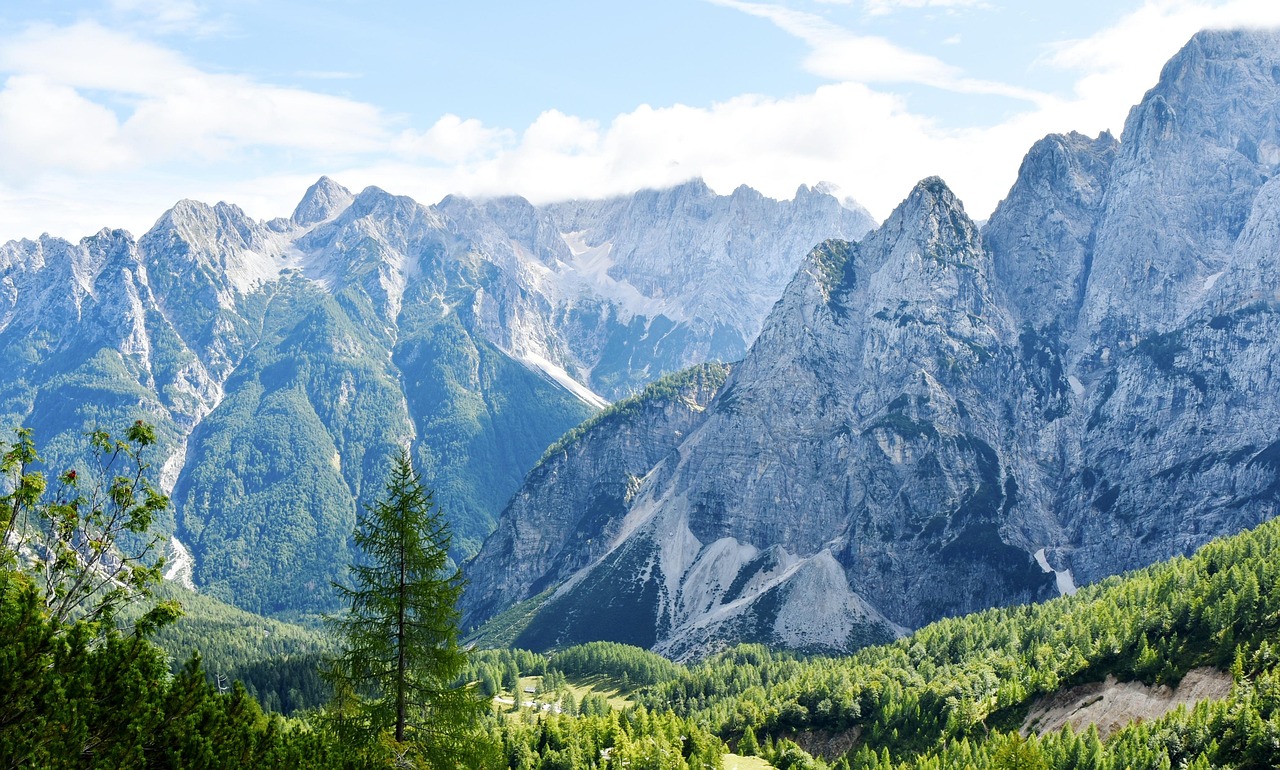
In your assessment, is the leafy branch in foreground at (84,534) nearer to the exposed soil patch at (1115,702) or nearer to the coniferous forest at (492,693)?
the coniferous forest at (492,693)

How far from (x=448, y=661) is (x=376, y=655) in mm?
3240

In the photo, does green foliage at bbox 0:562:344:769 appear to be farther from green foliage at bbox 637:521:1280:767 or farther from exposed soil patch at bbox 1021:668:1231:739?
exposed soil patch at bbox 1021:668:1231:739

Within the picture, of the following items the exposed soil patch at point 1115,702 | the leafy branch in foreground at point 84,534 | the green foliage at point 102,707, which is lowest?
the exposed soil patch at point 1115,702

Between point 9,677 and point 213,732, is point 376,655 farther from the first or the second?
point 9,677

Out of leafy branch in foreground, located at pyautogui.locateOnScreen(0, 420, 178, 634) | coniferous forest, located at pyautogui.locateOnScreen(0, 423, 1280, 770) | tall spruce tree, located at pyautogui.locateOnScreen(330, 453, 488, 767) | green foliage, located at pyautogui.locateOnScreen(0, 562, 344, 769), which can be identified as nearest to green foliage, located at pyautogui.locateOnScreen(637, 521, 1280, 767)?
coniferous forest, located at pyautogui.locateOnScreen(0, 423, 1280, 770)

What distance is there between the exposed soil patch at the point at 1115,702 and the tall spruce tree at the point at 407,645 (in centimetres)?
11398

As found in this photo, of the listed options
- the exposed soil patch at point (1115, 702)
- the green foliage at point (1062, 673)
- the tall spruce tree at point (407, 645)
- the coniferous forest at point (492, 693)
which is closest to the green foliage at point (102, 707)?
the coniferous forest at point (492, 693)

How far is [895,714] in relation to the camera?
164m

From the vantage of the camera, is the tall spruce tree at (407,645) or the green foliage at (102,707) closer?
the green foliage at (102,707)

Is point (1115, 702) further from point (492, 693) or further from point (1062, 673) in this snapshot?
point (492, 693)

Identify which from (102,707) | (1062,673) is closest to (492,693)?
(1062,673)

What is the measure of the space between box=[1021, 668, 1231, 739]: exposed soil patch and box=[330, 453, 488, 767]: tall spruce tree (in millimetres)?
113980

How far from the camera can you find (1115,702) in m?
141

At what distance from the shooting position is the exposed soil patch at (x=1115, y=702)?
440ft
